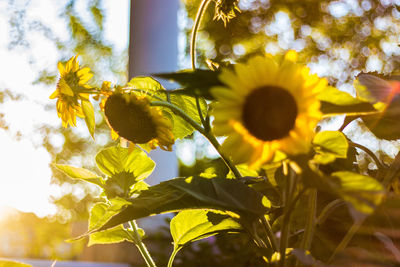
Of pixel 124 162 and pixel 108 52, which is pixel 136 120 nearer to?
A: pixel 124 162

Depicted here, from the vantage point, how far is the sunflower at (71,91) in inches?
14.5

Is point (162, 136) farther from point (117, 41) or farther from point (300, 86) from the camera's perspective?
point (117, 41)

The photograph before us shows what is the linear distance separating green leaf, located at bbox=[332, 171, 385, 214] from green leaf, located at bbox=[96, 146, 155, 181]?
0.19 m

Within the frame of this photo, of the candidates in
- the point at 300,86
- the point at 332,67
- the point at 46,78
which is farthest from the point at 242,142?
the point at 46,78

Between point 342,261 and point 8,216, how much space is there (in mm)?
3904

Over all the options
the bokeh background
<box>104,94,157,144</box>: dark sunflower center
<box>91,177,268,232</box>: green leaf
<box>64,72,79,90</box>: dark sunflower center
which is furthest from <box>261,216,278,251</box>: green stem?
the bokeh background

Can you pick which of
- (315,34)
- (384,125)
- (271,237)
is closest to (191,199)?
(271,237)

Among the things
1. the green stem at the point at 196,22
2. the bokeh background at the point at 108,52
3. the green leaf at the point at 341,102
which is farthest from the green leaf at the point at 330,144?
the bokeh background at the point at 108,52

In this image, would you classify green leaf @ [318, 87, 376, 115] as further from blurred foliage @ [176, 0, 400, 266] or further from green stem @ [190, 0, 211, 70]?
blurred foliage @ [176, 0, 400, 266]

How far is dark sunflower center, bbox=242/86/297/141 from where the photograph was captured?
246 mm

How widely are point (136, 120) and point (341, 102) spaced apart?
0.51 ft

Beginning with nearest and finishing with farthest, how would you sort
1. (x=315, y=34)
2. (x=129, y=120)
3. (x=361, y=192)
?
1. (x=361, y=192)
2. (x=129, y=120)
3. (x=315, y=34)

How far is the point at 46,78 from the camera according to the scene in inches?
162

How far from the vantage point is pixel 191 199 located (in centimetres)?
29
